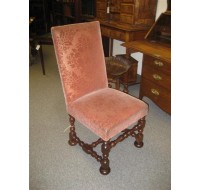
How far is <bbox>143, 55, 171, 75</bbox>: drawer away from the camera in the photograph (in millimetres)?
1969

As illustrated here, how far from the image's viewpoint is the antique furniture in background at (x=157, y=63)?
199 centimetres

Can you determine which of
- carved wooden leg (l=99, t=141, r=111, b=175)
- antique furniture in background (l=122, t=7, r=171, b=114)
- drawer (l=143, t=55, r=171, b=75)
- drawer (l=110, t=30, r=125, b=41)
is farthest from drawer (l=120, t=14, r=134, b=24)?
carved wooden leg (l=99, t=141, r=111, b=175)

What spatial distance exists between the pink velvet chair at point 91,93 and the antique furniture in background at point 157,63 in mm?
546

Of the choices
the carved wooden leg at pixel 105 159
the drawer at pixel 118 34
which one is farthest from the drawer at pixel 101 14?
the carved wooden leg at pixel 105 159

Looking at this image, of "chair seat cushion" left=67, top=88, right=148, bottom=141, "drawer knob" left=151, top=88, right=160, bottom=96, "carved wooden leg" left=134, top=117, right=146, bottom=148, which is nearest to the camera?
"chair seat cushion" left=67, top=88, right=148, bottom=141

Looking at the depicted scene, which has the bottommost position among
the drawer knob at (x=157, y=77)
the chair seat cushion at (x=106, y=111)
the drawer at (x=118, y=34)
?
the chair seat cushion at (x=106, y=111)

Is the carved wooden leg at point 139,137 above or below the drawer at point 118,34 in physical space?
below

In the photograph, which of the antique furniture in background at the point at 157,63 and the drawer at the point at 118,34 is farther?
the drawer at the point at 118,34

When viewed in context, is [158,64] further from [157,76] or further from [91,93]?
[91,93]

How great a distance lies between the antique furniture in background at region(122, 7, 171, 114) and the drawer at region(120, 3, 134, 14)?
384 millimetres

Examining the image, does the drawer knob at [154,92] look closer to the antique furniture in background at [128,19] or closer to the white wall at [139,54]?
the antique furniture in background at [128,19]

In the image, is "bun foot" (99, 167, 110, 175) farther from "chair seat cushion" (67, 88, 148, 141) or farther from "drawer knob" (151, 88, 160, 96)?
"drawer knob" (151, 88, 160, 96)
